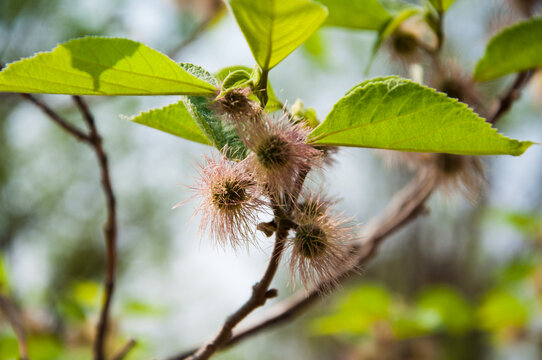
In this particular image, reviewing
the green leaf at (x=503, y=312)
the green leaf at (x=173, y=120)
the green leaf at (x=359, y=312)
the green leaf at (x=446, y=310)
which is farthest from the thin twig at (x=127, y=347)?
the green leaf at (x=503, y=312)

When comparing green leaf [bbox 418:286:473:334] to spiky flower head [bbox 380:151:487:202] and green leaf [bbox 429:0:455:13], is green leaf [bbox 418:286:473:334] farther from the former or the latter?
green leaf [bbox 429:0:455:13]

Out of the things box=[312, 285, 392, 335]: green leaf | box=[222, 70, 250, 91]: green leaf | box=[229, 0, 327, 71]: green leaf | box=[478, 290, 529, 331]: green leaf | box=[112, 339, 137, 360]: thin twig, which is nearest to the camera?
box=[229, 0, 327, 71]: green leaf

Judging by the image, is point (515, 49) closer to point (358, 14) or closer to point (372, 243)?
point (358, 14)

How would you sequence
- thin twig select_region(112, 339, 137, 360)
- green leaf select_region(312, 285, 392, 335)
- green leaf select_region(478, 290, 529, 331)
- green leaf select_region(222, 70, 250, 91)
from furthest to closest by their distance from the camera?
green leaf select_region(478, 290, 529, 331) < green leaf select_region(312, 285, 392, 335) < thin twig select_region(112, 339, 137, 360) < green leaf select_region(222, 70, 250, 91)

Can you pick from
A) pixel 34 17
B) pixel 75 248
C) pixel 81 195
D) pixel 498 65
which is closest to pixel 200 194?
pixel 498 65

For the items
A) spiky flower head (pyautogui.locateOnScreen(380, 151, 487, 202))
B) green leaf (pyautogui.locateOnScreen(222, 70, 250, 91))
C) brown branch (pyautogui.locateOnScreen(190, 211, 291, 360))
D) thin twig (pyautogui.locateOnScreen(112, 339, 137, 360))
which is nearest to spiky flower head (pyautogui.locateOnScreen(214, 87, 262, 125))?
green leaf (pyautogui.locateOnScreen(222, 70, 250, 91))

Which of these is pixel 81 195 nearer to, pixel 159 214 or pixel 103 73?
pixel 159 214
